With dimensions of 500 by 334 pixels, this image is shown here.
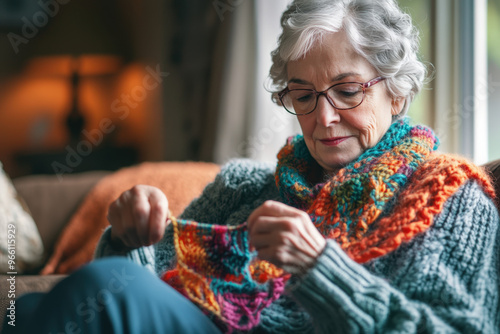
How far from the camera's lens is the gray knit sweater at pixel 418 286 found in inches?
35.6

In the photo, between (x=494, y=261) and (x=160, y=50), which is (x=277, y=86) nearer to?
(x=494, y=261)

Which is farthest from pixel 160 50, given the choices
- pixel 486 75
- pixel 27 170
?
pixel 486 75

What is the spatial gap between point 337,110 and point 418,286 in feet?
1.40

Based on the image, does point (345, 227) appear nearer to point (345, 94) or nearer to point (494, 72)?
point (345, 94)

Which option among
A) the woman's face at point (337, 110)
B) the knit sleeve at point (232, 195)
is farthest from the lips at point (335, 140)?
the knit sleeve at point (232, 195)

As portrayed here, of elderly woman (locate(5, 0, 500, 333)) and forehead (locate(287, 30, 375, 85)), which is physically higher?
forehead (locate(287, 30, 375, 85))

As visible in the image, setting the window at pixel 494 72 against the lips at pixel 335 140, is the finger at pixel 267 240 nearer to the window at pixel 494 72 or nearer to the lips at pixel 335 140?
the lips at pixel 335 140

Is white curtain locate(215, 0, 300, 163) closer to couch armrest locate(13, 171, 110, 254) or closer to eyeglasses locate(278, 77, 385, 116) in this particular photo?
couch armrest locate(13, 171, 110, 254)

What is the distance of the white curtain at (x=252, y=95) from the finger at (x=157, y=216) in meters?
1.62

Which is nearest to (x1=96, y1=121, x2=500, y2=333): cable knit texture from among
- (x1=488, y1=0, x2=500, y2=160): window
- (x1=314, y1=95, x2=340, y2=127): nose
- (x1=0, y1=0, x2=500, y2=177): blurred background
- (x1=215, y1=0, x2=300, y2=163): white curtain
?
(x1=314, y1=95, x2=340, y2=127): nose

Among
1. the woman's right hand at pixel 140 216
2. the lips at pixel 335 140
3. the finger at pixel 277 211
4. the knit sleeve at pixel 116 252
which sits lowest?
the knit sleeve at pixel 116 252

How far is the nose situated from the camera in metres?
1.19

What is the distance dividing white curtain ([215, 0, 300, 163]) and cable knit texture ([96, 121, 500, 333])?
1.49 metres

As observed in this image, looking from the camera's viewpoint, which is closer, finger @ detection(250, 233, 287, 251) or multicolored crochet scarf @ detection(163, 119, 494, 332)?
finger @ detection(250, 233, 287, 251)
